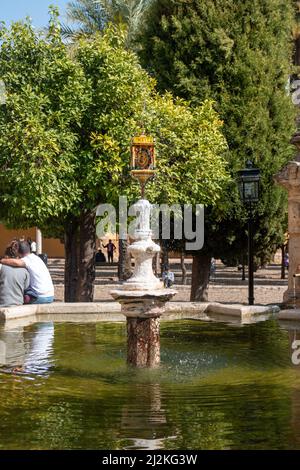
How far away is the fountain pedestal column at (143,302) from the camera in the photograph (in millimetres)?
9023

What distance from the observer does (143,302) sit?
29.6 ft

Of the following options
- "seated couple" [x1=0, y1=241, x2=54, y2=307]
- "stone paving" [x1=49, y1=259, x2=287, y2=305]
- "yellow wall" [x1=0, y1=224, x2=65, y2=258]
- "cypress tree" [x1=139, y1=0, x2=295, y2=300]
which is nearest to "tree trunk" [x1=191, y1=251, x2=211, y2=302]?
"cypress tree" [x1=139, y1=0, x2=295, y2=300]

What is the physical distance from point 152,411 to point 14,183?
10998mm

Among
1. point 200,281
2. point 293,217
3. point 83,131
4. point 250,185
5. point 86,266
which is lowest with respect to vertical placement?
point 200,281

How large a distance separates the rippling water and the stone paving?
414 inches

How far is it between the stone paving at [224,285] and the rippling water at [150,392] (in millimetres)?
10517

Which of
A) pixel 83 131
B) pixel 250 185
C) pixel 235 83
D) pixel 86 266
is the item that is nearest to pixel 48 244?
pixel 86 266

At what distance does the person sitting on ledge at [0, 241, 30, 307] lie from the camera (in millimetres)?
12266

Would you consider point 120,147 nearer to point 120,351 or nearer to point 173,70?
point 173,70

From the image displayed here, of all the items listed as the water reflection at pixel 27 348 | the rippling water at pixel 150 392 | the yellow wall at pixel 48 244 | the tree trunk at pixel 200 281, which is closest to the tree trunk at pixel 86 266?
the tree trunk at pixel 200 281

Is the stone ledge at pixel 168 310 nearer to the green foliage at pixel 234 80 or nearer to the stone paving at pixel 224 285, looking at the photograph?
the green foliage at pixel 234 80

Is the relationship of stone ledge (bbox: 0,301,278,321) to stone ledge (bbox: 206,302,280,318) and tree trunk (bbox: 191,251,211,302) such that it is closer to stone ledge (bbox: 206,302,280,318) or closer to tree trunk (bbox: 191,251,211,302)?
stone ledge (bbox: 206,302,280,318)

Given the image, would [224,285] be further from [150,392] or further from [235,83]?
[150,392]

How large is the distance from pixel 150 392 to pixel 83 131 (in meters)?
10.9
